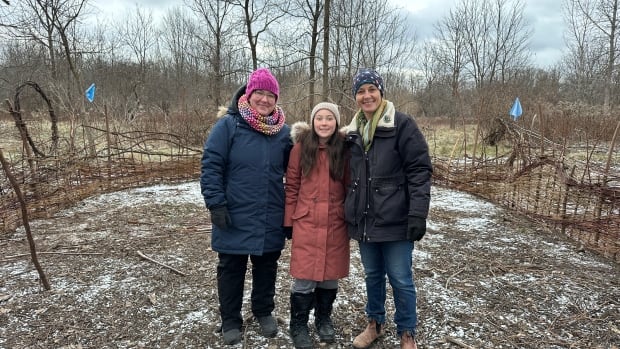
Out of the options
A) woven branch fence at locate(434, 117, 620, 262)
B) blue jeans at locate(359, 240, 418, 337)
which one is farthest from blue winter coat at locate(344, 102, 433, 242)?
woven branch fence at locate(434, 117, 620, 262)

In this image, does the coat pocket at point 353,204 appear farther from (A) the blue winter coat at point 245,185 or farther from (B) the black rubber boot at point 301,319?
(B) the black rubber boot at point 301,319

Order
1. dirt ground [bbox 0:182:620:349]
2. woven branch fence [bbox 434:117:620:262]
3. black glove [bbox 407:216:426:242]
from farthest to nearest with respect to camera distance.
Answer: woven branch fence [bbox 434:117:620:262] → dirt ground [bbox 0:182:620:349] → black glove [bbox 407:216:426:242]

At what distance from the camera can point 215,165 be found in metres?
2.16

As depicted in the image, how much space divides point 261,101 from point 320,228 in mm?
822

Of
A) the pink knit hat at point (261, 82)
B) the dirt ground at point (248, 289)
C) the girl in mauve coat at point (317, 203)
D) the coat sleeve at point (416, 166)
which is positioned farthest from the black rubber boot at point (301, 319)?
the pink knit hat at point (261, 82)

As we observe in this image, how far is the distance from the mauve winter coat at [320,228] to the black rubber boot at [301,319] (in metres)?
0.17

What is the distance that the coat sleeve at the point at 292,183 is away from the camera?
2.30 meters

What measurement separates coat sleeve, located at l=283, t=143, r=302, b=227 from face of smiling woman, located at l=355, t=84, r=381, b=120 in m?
0.45

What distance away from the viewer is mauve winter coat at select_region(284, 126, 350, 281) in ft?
7.29

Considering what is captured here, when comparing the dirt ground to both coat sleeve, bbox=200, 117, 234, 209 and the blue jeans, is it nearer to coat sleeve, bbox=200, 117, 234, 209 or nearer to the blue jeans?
the blue jeans

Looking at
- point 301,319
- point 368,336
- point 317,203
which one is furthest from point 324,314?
point 317,203

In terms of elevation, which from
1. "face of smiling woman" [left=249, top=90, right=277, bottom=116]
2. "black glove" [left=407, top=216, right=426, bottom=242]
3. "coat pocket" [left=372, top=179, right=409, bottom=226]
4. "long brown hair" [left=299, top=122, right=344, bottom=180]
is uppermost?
"face of smiling woman" [left=249, top=90, right=277, bottom=116]

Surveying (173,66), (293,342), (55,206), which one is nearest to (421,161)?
(293,342)

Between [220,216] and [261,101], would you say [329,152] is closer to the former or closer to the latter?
[261,101]
